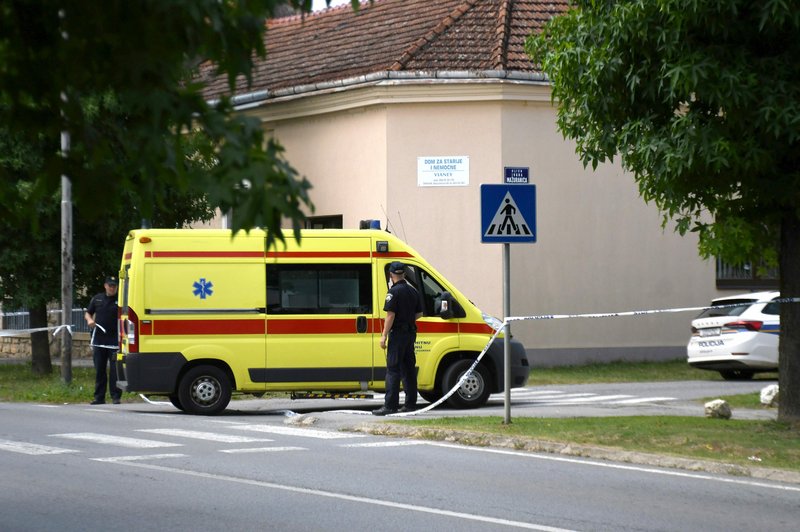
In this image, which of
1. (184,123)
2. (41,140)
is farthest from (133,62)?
(41,140)

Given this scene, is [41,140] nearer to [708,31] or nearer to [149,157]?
[149,157]

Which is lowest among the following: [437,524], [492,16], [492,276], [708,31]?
[437,524]

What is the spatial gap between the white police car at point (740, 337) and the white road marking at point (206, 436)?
11042 millimetres

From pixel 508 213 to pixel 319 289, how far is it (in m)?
3.63

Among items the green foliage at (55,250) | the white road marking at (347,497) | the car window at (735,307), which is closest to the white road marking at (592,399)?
the car window at (735,307)

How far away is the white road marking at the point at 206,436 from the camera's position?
13.5 m

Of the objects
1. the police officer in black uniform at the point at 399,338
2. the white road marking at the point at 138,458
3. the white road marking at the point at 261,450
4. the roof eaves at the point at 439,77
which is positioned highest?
the roof eaves at the point at 439,77

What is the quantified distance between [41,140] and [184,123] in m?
1.89

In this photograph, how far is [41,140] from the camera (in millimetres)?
6660

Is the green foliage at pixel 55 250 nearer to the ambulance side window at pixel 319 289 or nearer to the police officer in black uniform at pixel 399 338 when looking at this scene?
the ambulance side window at pixel 319 289

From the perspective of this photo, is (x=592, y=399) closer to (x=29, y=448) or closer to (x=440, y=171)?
(x=440, y=171)

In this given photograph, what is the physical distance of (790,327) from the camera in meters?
13.6

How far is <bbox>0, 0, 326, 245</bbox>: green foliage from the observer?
4.88 metres

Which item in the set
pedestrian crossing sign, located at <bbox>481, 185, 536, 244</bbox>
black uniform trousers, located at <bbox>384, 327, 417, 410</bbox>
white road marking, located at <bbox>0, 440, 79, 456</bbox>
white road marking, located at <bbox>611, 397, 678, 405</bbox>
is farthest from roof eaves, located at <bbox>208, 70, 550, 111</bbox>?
white road marking, located at <bbox>0, 440, 79, 456</bbox>
